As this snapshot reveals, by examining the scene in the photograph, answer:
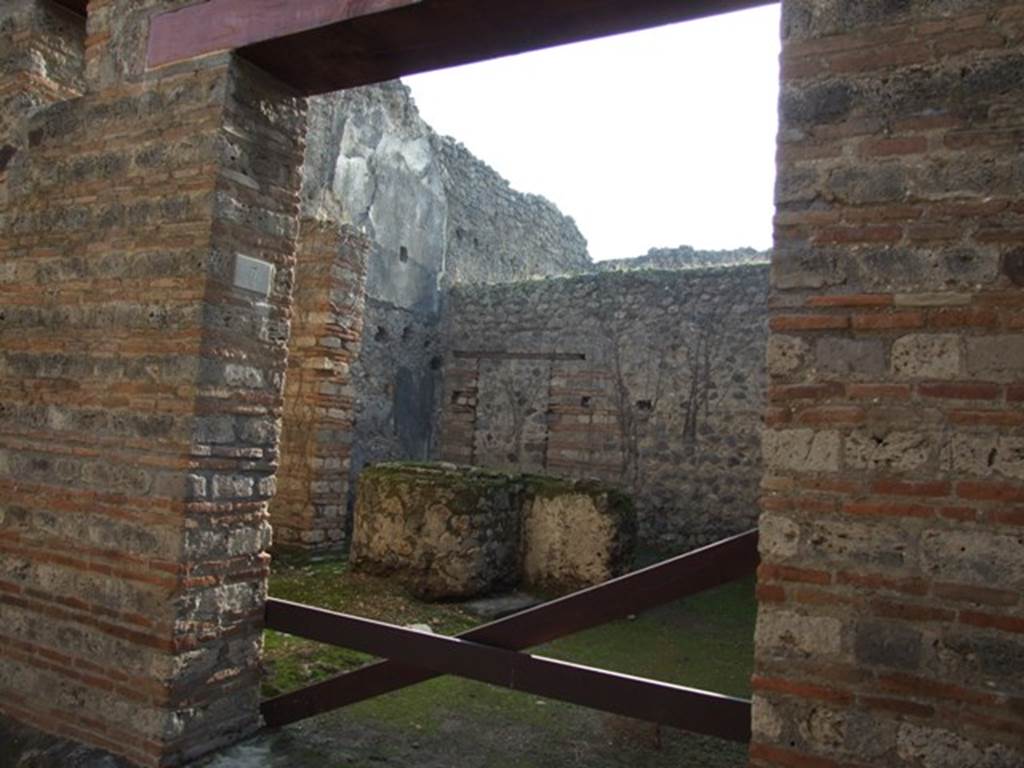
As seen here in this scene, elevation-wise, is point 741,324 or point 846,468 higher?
point 741,324

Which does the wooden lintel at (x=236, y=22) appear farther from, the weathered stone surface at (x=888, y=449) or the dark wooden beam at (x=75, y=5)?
the weathered stone surface at (x=888, y=449)

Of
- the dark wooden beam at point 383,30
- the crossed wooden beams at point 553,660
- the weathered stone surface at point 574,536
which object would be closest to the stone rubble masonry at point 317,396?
the weathered stone surface at point 574,536

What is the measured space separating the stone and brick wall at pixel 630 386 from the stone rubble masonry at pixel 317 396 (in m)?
3.49

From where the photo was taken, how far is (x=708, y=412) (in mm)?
10070

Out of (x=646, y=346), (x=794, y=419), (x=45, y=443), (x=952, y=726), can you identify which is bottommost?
(x=952, y=726)

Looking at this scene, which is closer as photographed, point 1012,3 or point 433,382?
point 1012,3

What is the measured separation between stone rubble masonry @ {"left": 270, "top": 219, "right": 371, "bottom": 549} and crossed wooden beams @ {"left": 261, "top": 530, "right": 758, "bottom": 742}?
467 cm

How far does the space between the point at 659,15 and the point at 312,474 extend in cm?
626

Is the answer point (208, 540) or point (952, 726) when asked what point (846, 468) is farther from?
point (208, 540)

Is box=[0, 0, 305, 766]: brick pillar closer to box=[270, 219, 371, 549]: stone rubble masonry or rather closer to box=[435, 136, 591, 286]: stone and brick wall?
box=[270, 219, 371, 549]: stone rubble masonry

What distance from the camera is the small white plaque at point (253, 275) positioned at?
348 cm

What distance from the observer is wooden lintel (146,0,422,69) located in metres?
3.15

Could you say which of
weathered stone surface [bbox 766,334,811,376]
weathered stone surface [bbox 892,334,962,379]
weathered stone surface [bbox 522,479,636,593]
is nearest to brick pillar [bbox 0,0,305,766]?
weathered stone surface [bbox 766,334,811,376]

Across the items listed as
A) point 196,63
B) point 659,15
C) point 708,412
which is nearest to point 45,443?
point 196,63
